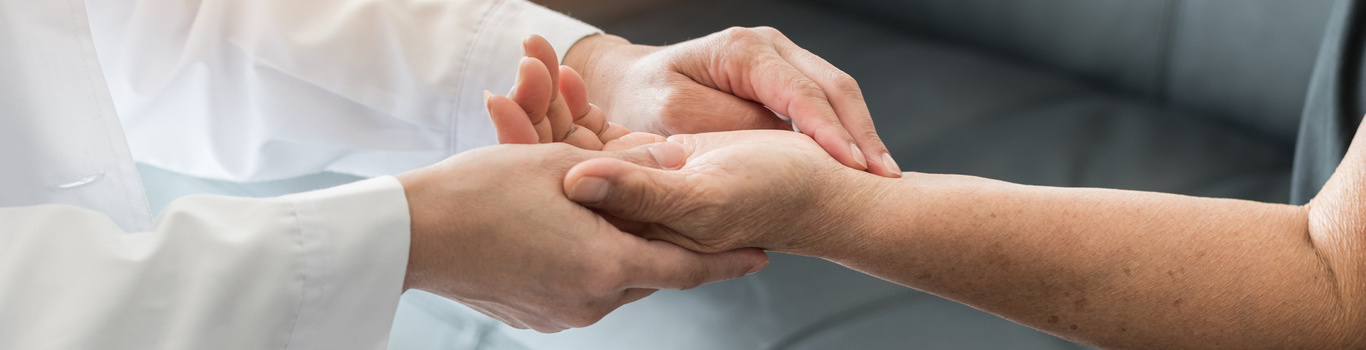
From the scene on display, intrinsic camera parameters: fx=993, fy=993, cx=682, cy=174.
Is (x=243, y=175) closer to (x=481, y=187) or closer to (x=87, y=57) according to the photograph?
(x=87, y=57)

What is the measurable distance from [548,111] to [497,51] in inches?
9.9

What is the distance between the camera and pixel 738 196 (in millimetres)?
775

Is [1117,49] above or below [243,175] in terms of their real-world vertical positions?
above

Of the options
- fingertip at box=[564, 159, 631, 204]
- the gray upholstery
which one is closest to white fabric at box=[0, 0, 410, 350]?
fingertip at box=[564, 159, 631, 204]

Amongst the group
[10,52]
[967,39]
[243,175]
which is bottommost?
[243,175]

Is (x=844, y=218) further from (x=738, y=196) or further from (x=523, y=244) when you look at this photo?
(x=523, y=244)

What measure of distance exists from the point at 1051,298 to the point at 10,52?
857 millimetres

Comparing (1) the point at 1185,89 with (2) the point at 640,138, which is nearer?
(2) the point at 640,138

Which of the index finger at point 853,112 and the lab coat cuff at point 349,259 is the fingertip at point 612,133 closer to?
the index finger at point 853,112

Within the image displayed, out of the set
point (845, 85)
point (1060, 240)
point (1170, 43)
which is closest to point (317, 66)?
point (845, 85)

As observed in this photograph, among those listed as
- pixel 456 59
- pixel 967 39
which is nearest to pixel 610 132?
pixel 456 59

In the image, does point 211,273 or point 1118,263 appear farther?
point 1118,263

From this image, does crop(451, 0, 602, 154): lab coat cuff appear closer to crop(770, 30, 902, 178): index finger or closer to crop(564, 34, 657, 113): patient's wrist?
crop(564, 34, 657, 113): patient's wrist

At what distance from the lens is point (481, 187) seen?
2.38ft
